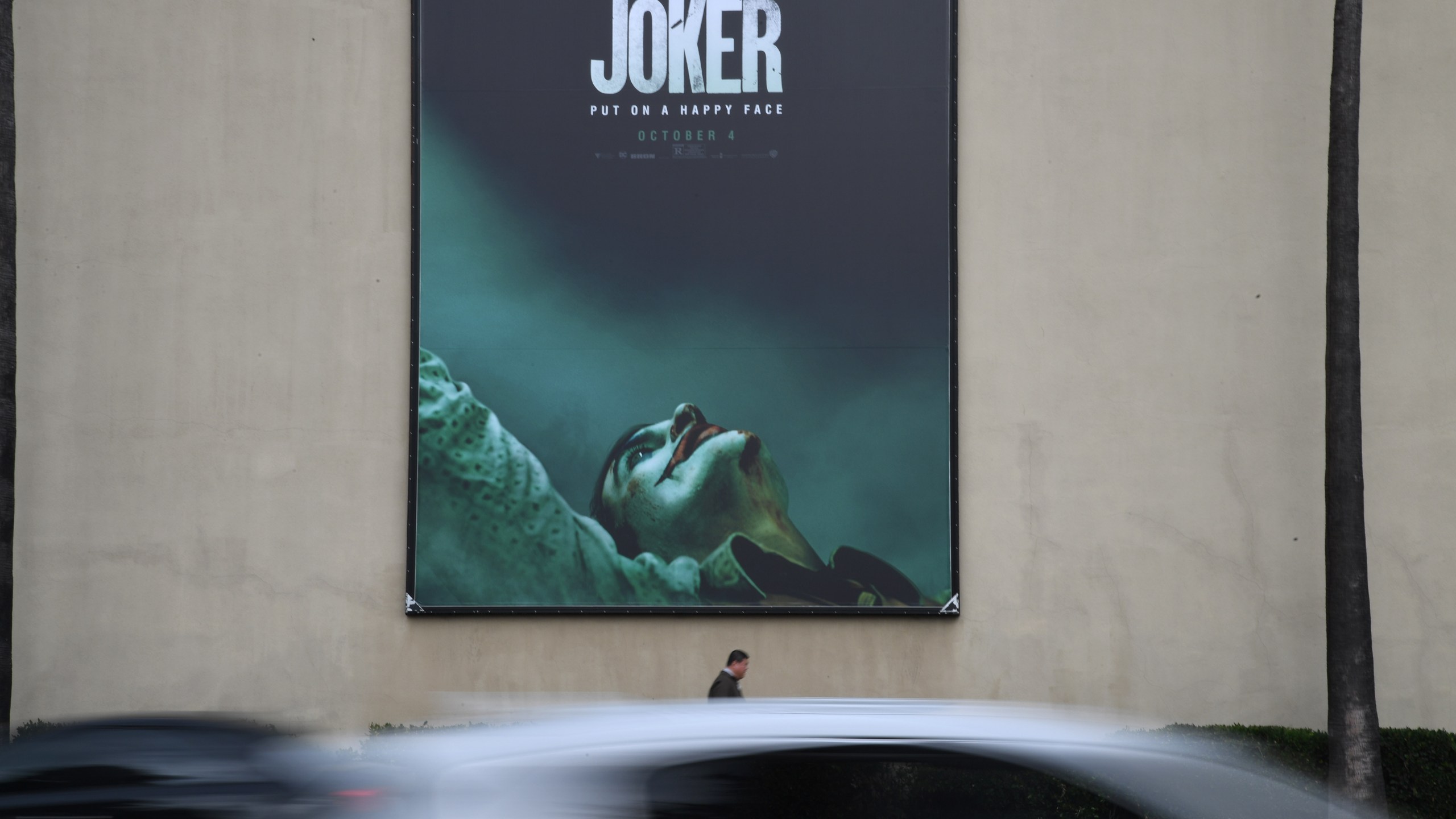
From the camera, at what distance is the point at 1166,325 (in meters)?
10.8

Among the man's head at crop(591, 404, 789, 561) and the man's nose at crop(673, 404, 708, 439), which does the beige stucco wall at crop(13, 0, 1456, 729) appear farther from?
the man's nose at crop(673, 404, 708, 439)

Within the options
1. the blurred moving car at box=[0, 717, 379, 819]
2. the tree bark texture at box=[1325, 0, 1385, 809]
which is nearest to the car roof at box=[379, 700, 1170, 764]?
the blurred moving car at box=[0, 717, 379, 819]

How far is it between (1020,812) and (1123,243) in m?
8.40

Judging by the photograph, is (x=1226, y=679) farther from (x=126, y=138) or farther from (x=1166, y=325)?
(x=126, y=138)

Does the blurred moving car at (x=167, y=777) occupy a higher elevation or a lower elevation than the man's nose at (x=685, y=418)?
lower

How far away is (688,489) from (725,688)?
2.24 meters

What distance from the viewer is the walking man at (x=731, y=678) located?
880 centimetres

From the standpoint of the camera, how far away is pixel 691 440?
10680mm

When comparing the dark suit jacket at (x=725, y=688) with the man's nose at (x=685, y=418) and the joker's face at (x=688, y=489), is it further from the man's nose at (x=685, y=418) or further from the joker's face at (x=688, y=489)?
the man's nose at (x=685, y=418)

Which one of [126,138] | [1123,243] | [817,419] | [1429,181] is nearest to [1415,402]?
[1429,181]

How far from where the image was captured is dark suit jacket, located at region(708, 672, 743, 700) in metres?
8.77

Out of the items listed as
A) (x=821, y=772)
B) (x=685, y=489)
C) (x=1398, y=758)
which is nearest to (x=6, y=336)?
(x=685, y=489)

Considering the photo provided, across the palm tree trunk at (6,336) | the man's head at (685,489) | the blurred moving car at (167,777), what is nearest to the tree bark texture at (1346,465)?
the man's head at (685,489)

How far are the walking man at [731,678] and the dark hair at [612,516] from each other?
157 cm
